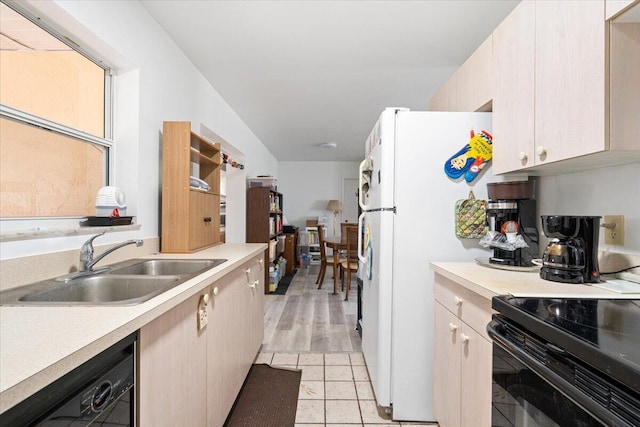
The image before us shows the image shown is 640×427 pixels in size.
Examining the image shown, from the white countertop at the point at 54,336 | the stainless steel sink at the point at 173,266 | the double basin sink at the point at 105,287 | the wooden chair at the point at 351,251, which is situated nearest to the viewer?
the white countertop at the point at 54,336

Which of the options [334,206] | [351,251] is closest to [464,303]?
[351,251]

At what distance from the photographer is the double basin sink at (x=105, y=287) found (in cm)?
99

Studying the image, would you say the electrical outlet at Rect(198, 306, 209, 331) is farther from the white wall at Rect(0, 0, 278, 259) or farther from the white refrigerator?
the white refrigerator

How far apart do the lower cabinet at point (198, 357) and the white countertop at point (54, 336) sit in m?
0.08

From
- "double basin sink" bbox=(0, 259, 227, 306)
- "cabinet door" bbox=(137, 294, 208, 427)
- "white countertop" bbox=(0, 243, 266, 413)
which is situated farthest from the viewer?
"double basin sink" bbox=(0, 259, 227, 306)

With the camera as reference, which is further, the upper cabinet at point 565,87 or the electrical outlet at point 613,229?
the electrical outlet at point 613,229

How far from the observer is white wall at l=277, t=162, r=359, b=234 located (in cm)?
743

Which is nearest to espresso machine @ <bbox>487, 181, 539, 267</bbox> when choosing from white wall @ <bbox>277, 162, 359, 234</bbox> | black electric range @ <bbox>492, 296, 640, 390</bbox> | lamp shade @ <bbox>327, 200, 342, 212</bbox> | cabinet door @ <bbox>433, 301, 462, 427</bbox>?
cabinet door @ <bbox>433, 301, 462, 427</bbox>

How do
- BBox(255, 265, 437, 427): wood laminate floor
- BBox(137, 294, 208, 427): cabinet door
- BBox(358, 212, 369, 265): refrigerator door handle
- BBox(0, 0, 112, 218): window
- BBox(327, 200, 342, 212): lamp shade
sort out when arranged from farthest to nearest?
BBox(327, 200, 342, 212): lamp shade, BBox(358, 212, 369, 265): refrigerator door handle, BBox(255, 265, 437, 427): wood laminate floor, BBox(0, 0, 112, 218): window, BBox(137, 294, 208, 427): cabinet door

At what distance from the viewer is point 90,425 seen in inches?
25.4

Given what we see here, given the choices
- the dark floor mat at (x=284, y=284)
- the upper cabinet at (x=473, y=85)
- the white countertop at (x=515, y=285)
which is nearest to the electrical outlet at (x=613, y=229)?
the white countertop at (x=515, y=285)

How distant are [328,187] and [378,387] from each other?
5.90m

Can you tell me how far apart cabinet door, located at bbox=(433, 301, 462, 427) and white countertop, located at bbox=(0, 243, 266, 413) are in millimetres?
1131

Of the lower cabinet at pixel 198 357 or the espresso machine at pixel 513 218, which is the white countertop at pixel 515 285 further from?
the lower cabinet at pixel 198 357
